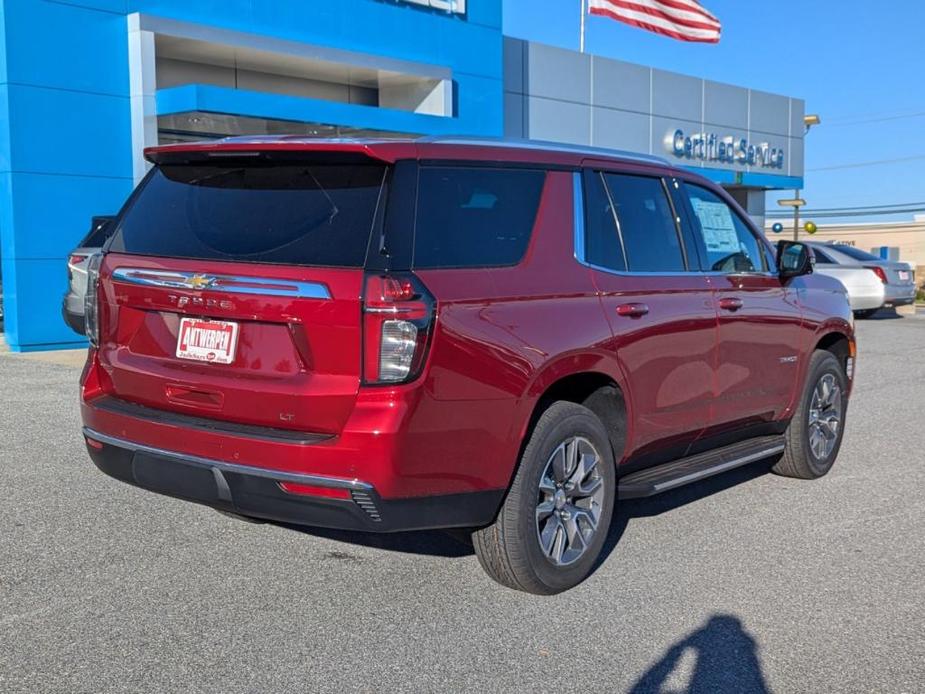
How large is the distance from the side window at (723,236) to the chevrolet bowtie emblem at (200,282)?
9.41 feet

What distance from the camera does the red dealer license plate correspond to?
423 centimetres

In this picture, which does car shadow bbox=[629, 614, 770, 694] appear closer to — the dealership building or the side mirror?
the side mirror

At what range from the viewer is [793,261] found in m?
6.50

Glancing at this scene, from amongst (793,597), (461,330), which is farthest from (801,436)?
(461,330)

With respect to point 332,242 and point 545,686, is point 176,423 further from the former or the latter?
point 545,686

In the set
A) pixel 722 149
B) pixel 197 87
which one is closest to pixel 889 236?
pixel 722 149

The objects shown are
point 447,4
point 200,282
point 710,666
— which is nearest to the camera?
point 710,666

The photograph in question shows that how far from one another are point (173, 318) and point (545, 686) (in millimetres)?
2091

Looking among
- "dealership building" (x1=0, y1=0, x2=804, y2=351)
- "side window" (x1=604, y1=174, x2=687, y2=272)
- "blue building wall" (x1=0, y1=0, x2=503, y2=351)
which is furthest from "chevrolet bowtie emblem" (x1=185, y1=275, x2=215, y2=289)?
"blue building wall" (x1=0, y1=0, x2=503, y2=351)

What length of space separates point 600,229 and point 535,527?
4.90 ft

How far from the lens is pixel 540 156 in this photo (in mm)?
4914

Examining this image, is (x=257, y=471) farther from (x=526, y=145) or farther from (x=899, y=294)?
(x=899, y=294)

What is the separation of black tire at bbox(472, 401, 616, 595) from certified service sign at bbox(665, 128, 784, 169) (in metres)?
24.2

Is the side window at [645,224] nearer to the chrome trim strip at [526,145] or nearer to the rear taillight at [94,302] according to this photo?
the chrome trim strip at [526,145]
